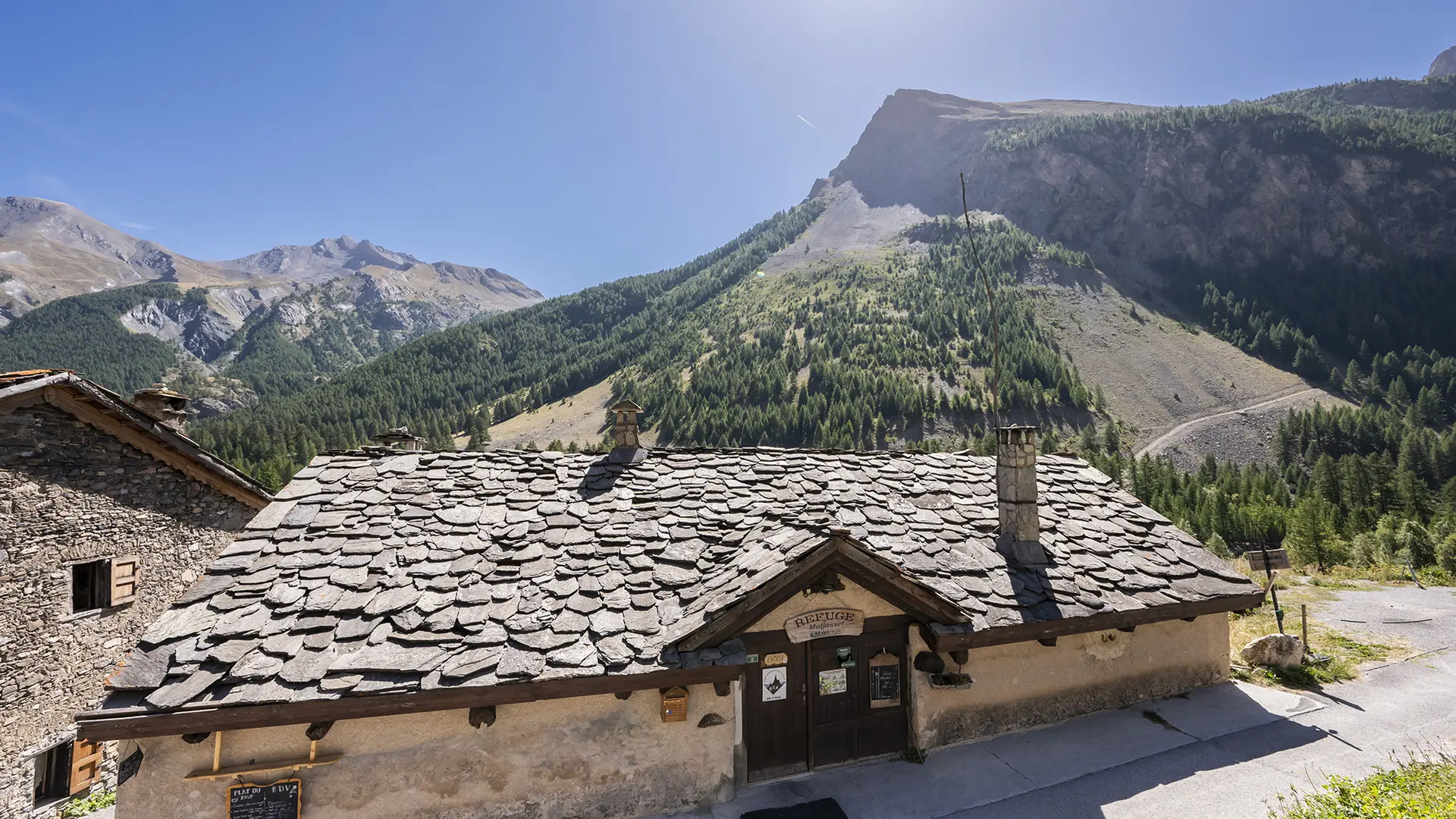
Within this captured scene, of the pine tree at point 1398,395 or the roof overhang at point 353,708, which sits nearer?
the roof overhang at point 353,708

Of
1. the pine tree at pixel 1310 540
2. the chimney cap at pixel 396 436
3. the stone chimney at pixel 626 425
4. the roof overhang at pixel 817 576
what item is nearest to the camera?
the roof overhang at pixel 817 576

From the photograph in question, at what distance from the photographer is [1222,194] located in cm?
15275

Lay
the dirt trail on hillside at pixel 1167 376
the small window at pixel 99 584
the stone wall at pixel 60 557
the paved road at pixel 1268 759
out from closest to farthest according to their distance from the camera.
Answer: the paved road at pixel 1268 759 < the stone wall at pixel 60 557 < the small window at pixel 99 584 < the dirt trail on hillside at pixel 1167 376

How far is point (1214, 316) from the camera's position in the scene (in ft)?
427

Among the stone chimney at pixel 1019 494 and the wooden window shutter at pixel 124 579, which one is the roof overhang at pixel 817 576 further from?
the wooden window shutter at pixel 124 579

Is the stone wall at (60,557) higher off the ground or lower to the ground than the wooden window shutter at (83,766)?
higher

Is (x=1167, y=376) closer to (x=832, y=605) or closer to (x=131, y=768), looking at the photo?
(x=832, y=605)

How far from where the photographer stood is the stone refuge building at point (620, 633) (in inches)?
270

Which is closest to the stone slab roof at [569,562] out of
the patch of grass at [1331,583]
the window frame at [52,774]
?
the window frame at [52,774]

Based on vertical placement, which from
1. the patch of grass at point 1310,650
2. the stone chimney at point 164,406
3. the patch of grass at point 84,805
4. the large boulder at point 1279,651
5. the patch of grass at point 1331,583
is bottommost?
the patch of grass at point 84,805

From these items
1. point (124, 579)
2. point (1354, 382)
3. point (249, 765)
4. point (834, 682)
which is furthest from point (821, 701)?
point (1354, 382)

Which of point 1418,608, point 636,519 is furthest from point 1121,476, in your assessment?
point 636,519

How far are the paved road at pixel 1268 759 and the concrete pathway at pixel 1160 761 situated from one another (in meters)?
0.02

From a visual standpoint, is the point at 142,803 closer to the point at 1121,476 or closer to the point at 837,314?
the point at 1121,476
